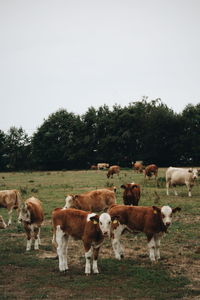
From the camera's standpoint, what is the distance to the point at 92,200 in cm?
1584

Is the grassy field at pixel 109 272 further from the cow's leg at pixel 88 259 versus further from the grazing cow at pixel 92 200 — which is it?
the grazing cow at pixel 92 200

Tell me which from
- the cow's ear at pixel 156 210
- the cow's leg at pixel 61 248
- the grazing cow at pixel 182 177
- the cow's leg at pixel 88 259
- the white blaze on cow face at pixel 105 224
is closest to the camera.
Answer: the white blaze on cow face at pixel 105 224

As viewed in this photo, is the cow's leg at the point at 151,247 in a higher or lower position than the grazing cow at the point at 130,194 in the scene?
lower

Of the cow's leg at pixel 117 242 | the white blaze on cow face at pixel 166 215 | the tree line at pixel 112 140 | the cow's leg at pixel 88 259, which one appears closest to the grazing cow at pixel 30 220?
the cow's leg at pixel 117 242

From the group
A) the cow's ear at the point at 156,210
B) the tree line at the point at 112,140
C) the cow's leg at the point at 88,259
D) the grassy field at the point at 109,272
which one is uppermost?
the tree line at the point at 112,140

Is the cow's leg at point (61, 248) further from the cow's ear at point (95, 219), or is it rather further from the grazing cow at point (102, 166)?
the grazing cow at point (102, 166)

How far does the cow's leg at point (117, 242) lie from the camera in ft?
33.7

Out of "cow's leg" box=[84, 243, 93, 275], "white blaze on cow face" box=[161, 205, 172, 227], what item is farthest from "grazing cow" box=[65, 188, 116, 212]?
"cow's leg" box=[84, 243, 93, 275]

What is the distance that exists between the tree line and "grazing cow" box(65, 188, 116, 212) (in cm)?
4709

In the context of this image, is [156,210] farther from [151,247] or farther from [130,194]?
[130,194]

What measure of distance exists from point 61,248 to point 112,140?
59533 mm

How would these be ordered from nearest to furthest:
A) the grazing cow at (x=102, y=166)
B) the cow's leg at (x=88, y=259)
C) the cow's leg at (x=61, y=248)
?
the cow's leg at (x=88, y=259), the cow's leg at (x=61, y=248), the grazing cow at (x=102, y=166)

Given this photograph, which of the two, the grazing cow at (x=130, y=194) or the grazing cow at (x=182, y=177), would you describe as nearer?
the grazing cow at (x=130, y=194)

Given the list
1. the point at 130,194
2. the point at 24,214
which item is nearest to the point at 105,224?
the point at 24,214
